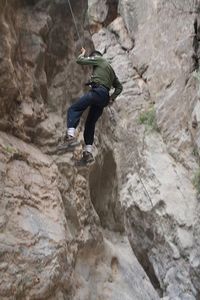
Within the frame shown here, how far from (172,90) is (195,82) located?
1.31 meters

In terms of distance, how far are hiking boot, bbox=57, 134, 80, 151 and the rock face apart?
0.32 meters

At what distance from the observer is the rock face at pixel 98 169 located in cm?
690

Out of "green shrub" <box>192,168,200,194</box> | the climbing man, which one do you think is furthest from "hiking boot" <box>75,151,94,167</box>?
"green shrub" <box>192,168,200,194</box>

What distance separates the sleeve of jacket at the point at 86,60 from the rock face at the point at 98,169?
1.00 metres

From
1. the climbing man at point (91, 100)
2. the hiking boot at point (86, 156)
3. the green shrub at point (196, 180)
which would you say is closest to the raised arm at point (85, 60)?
the climbing man at point (91, 100)

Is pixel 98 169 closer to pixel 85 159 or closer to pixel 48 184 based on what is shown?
pixel 85 159

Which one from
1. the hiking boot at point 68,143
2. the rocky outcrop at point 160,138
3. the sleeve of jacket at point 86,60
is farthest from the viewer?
the rocky outcrop at point 160,138

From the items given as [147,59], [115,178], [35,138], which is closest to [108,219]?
[115,178]

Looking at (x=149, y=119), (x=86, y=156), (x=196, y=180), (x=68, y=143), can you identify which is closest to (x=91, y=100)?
(x=68, y=143)

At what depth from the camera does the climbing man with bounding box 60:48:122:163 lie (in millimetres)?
8164

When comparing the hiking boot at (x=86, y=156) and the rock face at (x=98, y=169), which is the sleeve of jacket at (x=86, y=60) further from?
the hiking boot at (x=86, y=156)

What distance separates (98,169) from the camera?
10.8m

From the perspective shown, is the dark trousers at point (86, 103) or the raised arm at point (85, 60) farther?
the raised arm at point (85, 60)

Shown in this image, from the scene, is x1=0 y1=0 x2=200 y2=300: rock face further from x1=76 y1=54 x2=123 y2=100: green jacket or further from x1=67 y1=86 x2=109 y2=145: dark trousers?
x1=76 y1=54 x2=123 y2=100: green jacket
